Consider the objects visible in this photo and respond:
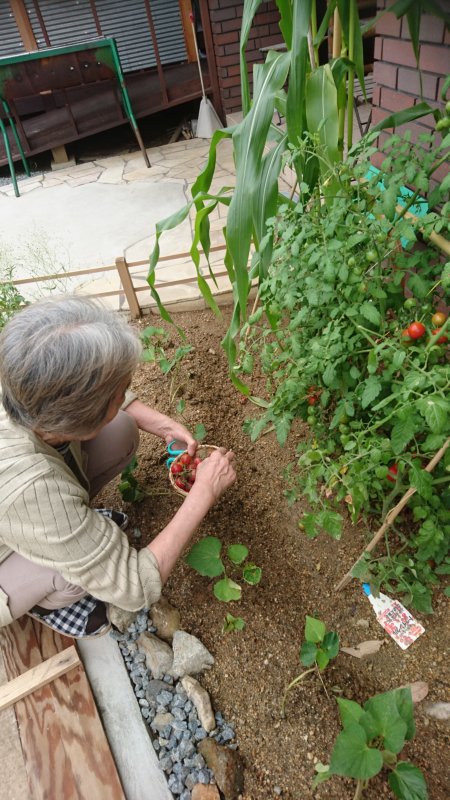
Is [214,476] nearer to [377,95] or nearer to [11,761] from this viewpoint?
[11,761]

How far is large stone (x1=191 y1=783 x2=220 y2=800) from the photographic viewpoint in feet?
3.53

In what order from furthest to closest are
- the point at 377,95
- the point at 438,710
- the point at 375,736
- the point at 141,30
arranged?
the point at 141,30 → the point at 377,95 → the point at 438,710 → the point at 375,736

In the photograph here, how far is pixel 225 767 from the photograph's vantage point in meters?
1.11

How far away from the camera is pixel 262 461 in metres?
1.78

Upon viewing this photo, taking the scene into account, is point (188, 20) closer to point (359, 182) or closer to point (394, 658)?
point (359, 182)

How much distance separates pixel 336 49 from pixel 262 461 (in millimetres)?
1251

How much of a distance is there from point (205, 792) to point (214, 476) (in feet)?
2.25

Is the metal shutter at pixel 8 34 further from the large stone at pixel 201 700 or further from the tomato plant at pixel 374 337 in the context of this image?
the large stone at pixel 201 700

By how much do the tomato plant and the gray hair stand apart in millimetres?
391

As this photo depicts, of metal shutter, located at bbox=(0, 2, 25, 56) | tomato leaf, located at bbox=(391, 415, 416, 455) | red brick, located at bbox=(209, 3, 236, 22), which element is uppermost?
metal shutter, located at bbox=(0, 2, 25, 56)

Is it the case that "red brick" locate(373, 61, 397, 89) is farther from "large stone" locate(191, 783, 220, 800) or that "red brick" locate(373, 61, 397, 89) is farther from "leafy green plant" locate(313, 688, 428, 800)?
"large stone" locate(191, 783, 220, 800)

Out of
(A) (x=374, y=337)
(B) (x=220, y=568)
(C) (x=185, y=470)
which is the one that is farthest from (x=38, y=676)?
(A) (x=374, y=337)

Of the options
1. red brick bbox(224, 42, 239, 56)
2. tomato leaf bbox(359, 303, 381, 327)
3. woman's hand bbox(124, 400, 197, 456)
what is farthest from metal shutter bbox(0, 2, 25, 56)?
tomato leaf bbox(359, 303, 381, 327)

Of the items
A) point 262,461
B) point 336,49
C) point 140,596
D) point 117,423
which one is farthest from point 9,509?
point 336,49
